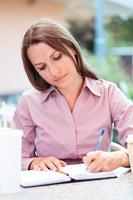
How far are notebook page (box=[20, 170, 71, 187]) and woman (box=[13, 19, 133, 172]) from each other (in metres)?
0.12

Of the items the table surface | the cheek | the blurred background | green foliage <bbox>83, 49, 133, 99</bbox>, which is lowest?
the table surface

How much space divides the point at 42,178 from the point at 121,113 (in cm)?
44

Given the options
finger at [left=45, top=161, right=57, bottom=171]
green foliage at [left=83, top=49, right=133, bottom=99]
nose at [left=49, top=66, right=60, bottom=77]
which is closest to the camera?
finger at [left=45, top=161, right=57, bottom=171]

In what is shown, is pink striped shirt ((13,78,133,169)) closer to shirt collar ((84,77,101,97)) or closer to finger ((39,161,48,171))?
shirt collar ((84,77,101,97))

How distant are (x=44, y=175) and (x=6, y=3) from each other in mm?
5619

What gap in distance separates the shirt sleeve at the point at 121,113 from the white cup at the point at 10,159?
20.0 inches

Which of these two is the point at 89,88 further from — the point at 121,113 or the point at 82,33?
the point at 82,33

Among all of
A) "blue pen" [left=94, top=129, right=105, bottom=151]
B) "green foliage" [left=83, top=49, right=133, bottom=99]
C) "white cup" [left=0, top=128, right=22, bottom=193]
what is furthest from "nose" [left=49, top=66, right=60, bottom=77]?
"green foliage" [left=83, top=49, right=133, bottom=99]

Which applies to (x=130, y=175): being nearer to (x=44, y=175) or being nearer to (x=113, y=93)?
(x=44, y=175)

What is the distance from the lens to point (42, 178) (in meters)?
1.47

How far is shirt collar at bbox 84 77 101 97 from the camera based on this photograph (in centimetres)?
183

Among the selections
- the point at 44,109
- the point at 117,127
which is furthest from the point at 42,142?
the point at 117,127

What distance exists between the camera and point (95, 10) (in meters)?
8.52

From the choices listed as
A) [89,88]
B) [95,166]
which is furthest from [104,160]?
[89,88]
